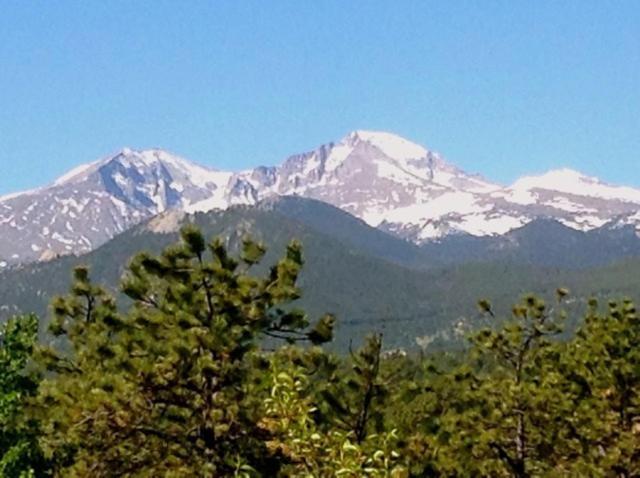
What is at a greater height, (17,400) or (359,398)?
(359,398)

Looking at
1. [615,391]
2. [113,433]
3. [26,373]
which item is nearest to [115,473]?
[113,433]

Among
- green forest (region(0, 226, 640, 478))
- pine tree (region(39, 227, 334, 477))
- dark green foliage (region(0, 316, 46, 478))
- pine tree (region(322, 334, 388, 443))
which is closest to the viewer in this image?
green forest (region(0, 226, 640, 478))

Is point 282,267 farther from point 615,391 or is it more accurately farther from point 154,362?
point 615,391

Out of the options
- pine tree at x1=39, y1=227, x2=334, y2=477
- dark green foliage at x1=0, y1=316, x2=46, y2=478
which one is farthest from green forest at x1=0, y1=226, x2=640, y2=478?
dark green foliage at x1=0, y1=316, x2=46, y2=478

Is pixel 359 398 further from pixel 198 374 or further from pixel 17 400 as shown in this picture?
pixel 17 400

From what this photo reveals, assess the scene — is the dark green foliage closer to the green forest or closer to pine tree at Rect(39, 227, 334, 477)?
the green forest

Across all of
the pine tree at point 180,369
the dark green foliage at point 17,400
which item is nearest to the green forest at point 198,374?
the pine tree at point 180,369

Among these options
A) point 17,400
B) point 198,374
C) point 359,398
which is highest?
point 198,374

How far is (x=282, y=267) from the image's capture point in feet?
83.3

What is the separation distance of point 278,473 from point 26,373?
2559cm

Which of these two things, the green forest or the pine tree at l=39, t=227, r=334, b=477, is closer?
the green forest

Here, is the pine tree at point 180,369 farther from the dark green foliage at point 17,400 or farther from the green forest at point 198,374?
the dark green foliage at point 17,400

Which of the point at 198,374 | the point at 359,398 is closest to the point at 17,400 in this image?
the point at 359,398

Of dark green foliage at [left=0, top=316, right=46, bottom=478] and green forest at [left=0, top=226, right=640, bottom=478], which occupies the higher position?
green forest at [left=0, top=226, right=640, bottom=478]
